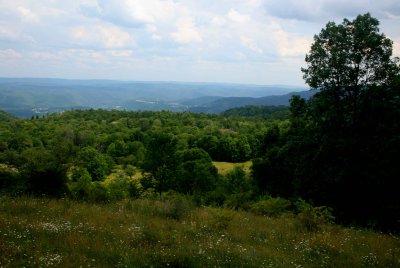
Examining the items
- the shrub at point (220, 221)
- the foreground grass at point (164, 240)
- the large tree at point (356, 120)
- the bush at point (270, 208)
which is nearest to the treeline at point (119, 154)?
the foreground grass at point (164, 240)

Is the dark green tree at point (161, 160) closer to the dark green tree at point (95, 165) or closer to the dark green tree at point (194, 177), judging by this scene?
the dark green tree at point (194, 177)

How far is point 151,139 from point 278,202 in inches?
1149

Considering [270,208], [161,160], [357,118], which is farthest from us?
[161,160]

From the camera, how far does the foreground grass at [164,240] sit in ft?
23.1

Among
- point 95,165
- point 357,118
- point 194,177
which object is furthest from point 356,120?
point 95,165

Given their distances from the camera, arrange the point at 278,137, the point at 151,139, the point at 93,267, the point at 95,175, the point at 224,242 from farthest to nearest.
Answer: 1. the point at 95,175
2. the point at 151,139
3. the point at 278,137
4. the point at 224,242
5. the point at 93,267

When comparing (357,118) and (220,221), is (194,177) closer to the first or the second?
(357,118)

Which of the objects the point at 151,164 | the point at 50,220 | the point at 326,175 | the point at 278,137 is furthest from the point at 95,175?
the point at 50,220

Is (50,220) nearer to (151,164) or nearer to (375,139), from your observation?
(375,139)

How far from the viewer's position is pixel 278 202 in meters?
17.2

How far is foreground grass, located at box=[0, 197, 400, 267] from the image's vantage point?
703cm

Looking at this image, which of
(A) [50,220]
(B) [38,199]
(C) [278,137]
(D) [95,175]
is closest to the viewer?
(A) [50,220]

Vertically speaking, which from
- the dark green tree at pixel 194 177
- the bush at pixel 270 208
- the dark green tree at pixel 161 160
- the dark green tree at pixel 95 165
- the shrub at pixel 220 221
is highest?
the shrub at pixel 220 221

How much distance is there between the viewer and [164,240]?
845 cm
